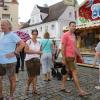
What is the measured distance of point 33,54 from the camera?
8.29m

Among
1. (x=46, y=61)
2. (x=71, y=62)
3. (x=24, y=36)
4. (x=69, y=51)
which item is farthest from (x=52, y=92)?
(x=24, y=36)

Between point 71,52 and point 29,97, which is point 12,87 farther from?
point 71,52

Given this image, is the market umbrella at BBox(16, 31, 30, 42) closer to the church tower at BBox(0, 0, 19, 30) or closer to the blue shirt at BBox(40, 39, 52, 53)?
the blue shirt at BBox(40, 39, 52, 53)

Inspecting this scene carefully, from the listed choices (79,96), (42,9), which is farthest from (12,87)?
(42,9)

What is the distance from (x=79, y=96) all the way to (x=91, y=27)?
1079 cm

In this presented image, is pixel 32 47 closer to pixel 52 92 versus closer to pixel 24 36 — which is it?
pixel 52 92

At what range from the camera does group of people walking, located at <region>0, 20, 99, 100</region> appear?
7023 millimetres

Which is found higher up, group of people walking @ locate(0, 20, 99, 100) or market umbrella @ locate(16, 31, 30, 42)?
market umbrella @ locate(16, 31, 30, 42)

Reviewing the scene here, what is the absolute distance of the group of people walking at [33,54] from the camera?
7023 mm

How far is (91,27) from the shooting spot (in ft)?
61.1

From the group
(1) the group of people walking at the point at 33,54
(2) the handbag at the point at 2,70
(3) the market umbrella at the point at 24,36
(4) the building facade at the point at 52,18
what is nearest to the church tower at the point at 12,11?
(4) the building facade at the point at 52,18

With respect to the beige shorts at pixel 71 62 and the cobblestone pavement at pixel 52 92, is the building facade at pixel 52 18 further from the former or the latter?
the beige shorts at pixel 71 62

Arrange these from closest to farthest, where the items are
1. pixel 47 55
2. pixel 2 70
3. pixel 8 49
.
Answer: pixel 8 49 < pixel 2 70 < pixel 47 55

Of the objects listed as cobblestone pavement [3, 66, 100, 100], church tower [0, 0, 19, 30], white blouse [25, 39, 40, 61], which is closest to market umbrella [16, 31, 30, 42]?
cobblestone pavement [3, 66, 100, 100]
